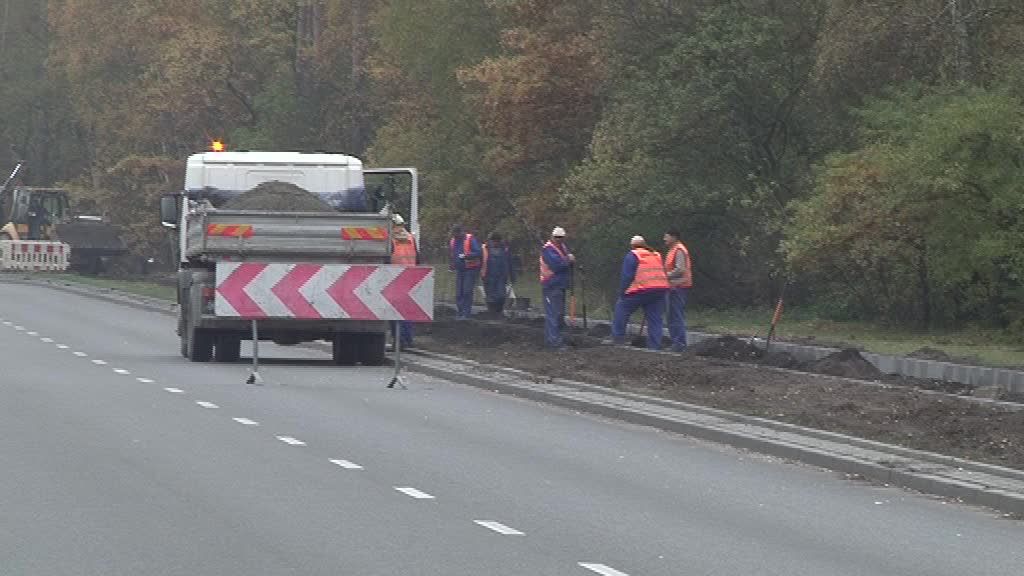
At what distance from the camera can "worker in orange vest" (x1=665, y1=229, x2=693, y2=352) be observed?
104ft

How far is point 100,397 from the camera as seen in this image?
2234cm

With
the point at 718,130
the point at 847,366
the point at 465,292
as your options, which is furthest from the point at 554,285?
the point at 718,130

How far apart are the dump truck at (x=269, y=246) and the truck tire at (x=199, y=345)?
0.02 metres

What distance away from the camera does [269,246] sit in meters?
28.1

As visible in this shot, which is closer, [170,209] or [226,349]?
[226,349]

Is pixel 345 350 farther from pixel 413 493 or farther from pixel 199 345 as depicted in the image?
pixel 413 493

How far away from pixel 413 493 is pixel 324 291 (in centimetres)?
1255

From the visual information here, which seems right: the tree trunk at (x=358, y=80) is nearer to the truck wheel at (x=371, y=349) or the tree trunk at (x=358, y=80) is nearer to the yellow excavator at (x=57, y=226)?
the yellow excavator at (x=57, y=226)

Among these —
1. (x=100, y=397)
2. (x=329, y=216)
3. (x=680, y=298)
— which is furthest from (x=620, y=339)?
(x=100, y=397)

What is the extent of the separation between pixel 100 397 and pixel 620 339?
11.5 meters

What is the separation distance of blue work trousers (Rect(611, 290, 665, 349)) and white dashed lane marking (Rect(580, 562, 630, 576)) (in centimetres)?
1928

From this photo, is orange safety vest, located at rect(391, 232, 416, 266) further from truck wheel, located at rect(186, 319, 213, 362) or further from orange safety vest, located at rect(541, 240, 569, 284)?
truck wheel, located at rect(186, 319, 213, 362)

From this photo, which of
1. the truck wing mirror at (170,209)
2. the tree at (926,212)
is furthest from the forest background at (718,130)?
the truck wing mirror at (170,209)

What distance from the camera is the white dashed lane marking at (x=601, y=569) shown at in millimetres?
11508
